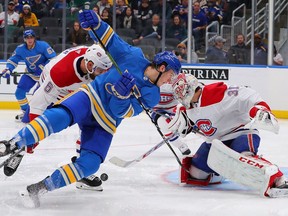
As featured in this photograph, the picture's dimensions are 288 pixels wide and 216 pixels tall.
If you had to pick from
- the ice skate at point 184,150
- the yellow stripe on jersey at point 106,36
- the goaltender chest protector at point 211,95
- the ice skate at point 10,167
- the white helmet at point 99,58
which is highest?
the yellow stripe on jersey at point 106,36

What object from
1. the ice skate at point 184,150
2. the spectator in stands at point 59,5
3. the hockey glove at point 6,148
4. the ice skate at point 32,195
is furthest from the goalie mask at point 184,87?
the spectator in stands at point 59,5

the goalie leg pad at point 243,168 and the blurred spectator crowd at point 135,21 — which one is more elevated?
the blurred spectator crowd at point 135,21

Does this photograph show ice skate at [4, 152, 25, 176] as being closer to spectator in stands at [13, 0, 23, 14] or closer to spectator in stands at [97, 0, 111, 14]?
spectator in stands at [97, 0, 111, 14]

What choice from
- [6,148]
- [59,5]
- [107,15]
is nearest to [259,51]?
[107,15]

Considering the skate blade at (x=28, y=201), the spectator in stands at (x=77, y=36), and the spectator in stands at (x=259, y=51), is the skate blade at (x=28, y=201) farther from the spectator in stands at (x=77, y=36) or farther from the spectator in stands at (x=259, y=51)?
the spectator in stands at (x=77, y=36)

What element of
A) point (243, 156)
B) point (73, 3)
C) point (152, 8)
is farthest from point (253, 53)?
point (243, 156)

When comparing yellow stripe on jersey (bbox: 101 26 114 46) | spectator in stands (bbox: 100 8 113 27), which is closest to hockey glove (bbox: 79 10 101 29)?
yellow stripe on jersey (bbox: 101 26 114 46)

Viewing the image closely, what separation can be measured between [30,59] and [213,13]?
7.78 ft

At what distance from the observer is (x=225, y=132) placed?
13.2 ft

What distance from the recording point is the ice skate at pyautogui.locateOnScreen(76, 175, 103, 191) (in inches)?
155

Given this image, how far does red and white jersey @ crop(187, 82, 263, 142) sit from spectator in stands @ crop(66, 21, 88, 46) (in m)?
5.32

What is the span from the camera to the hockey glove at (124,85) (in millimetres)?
3443

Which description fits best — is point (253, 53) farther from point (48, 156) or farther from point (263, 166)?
point (263, 166)

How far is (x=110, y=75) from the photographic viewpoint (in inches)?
145
